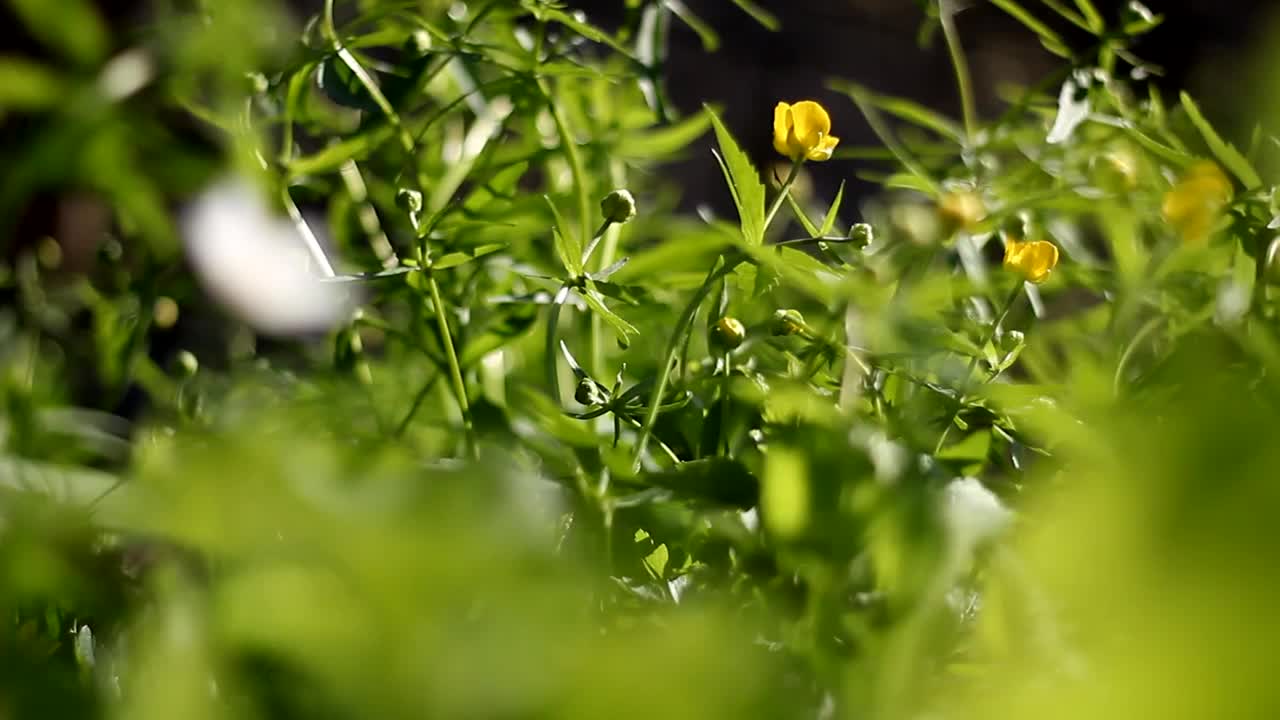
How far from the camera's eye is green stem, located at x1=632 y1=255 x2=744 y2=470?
0.30 metres

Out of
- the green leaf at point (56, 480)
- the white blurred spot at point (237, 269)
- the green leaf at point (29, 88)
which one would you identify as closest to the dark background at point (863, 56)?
the white blurred spot at point (237, 269)

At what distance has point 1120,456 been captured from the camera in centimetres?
8

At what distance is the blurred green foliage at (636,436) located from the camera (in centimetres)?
9

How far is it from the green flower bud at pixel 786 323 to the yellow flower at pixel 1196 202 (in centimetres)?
12

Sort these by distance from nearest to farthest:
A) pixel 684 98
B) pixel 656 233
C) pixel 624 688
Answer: pixel 624 688 → pixel 656 233 → pixel 684 98

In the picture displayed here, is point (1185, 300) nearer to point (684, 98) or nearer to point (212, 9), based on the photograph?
point (212, 9)

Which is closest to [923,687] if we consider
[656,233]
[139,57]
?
[656,233]

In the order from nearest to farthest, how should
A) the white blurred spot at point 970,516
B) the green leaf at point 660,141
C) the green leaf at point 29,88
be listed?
the white blurred spot at point 970,516 → the green leaf at point 660,141 → the green leaf at point 29,88

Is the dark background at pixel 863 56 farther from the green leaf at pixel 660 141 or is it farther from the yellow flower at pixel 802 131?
the yellow flower at pixel 802 131

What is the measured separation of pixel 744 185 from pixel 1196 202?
0.46 feet

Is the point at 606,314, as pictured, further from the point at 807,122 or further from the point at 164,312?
the point at 164,312

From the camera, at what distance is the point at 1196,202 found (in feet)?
1.16

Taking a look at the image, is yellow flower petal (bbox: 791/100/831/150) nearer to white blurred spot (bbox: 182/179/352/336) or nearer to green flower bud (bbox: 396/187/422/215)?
green flower bud (bbox: 396/187/422/215)

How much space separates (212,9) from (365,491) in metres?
0.45
